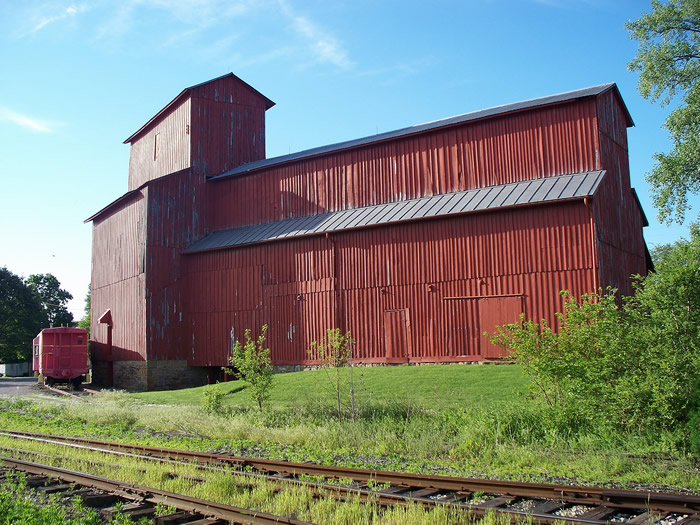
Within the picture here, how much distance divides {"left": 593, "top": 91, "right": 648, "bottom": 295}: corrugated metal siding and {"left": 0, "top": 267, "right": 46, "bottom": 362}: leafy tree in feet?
199

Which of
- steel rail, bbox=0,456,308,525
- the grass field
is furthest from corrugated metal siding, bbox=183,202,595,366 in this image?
steel rail, bbox=0,456,308,525

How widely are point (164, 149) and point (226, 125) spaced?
429cm

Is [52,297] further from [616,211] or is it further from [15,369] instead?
[616,211]

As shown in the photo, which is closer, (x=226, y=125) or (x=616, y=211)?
(x=616, y=211)

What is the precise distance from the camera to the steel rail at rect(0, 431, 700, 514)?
7.00 metres

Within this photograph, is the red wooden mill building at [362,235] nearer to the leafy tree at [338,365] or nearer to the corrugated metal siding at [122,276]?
the corrugated metal siding at [122,276]

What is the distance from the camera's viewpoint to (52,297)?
75.9m

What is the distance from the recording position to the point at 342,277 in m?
27.0

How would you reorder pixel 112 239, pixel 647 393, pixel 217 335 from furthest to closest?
pixel 112 239
pixel 217 335
pixel 647 393

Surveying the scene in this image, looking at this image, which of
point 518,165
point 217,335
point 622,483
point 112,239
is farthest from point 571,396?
point 112,239

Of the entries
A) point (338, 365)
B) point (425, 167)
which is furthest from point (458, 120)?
point (338, 365)

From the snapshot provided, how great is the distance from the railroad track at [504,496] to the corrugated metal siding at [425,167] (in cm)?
1810

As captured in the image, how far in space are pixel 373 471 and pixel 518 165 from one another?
60.5ft

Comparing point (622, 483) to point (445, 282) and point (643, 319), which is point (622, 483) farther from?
point (445, 282)
